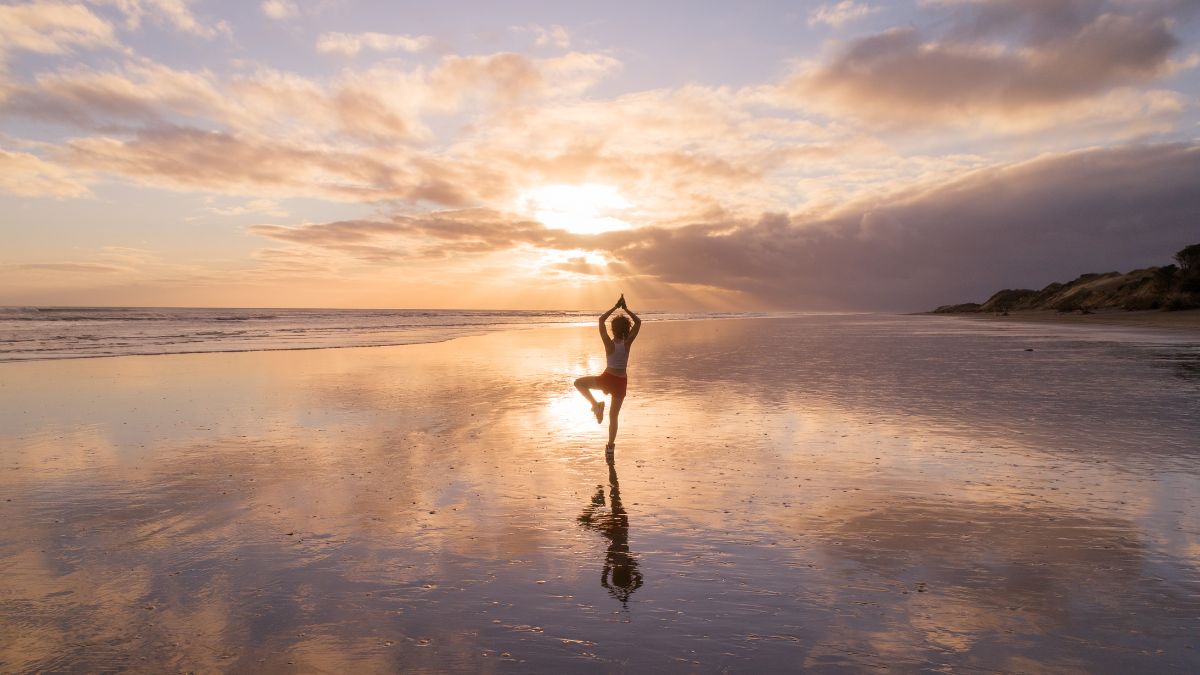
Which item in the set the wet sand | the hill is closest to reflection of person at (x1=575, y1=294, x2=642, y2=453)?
the wet sand

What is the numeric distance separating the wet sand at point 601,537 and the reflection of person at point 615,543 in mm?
38

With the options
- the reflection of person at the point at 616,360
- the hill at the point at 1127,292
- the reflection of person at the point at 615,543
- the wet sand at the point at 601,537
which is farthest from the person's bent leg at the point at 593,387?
the hill at the point at 1127,292

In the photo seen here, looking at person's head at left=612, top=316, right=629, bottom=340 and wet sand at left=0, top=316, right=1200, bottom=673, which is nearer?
wet sand at left=0, top=316, right=1200, bottom=673

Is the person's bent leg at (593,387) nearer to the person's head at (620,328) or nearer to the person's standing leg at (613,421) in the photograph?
the person's standing leg at (613,421)

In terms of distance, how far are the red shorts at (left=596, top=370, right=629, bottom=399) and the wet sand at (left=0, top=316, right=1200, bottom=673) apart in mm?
1008

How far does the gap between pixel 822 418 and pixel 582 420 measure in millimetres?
5319

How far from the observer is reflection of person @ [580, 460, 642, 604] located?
595 centimetres

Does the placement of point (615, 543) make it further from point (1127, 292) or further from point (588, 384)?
point (1127, 292)

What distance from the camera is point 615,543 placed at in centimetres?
703

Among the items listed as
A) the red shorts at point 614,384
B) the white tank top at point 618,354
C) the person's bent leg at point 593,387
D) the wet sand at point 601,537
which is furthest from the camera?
the person's bent leg at point 593,387

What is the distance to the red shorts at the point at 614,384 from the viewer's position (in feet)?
39.6

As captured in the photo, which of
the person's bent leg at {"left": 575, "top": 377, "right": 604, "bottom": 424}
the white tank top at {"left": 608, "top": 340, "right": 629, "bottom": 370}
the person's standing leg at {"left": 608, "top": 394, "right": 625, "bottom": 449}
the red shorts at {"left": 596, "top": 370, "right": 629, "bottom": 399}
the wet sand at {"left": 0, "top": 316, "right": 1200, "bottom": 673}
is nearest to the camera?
the wet sand at {"left": 0, "top": 316, "right": 1200, "bottom": 673}

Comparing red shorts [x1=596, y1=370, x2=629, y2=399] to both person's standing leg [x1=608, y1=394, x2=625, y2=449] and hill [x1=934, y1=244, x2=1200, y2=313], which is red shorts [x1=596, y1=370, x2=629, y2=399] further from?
hill [x1=934, y1=244, x2=1200, y2=313]

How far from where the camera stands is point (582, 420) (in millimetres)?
14703
